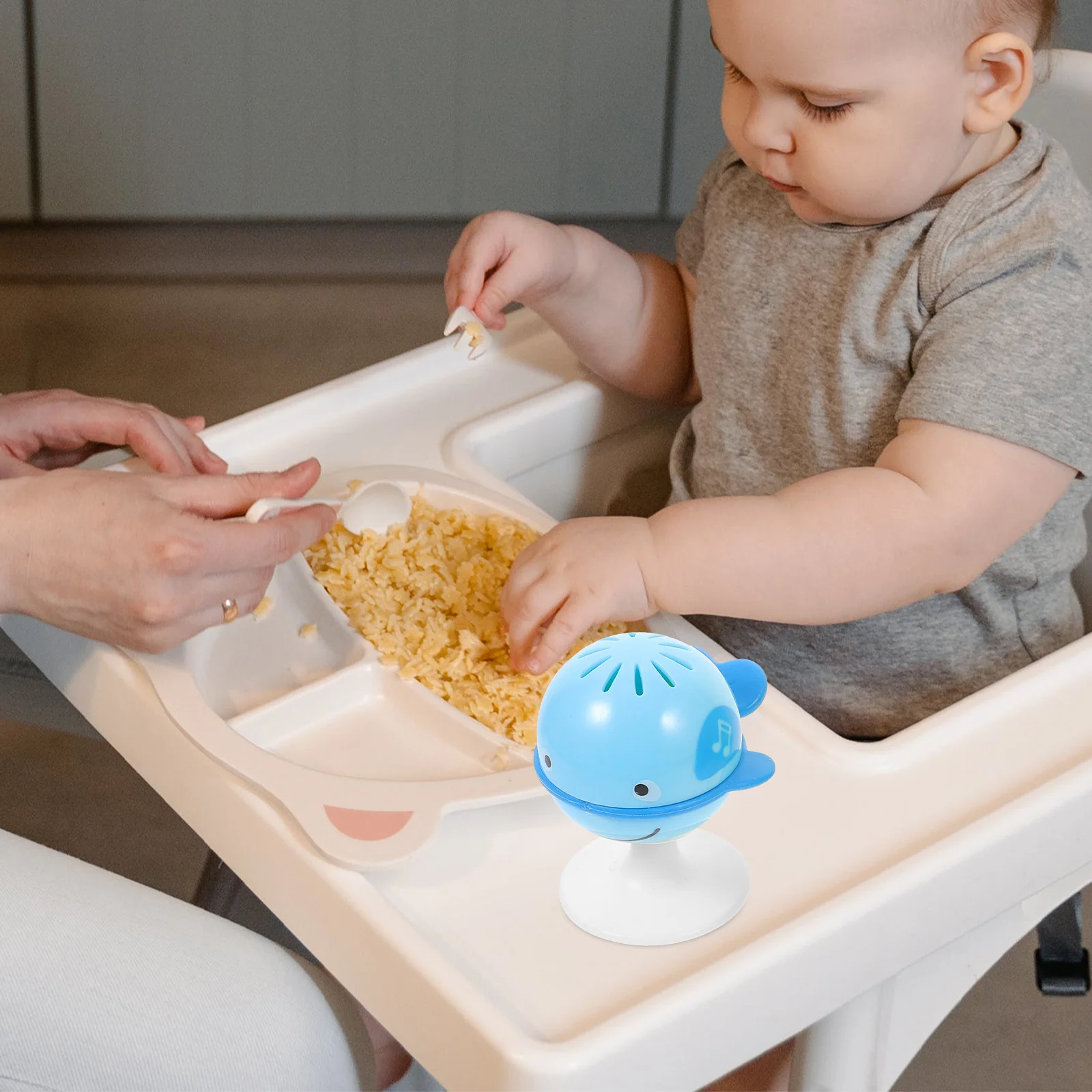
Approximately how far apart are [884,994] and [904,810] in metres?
0.09

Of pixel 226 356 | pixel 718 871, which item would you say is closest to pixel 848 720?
pixel 718 871

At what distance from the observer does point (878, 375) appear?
0.82m

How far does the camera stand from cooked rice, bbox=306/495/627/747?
2.30 ft

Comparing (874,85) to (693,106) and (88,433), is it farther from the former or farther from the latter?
(693,106)

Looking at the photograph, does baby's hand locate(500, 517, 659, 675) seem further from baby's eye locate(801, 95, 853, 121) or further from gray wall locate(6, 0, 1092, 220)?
gray wall locate(6, 0, 1092, 220)

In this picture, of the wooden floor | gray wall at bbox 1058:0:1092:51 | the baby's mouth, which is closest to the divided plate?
the baby's mouth

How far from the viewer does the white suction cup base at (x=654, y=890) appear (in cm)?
56

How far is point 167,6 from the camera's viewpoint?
6.84 feet

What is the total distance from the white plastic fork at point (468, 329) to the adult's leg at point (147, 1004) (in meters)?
0.35

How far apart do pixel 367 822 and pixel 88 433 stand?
1.20 feet

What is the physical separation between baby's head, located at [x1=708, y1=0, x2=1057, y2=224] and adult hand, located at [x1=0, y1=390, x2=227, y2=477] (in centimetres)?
36

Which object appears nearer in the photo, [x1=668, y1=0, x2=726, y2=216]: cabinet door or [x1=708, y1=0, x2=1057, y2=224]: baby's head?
[x1=708, y1=0, x2=1057, y2=224]: baby's head

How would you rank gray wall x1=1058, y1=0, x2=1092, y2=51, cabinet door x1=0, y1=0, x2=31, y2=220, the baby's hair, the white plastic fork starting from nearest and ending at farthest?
1. the baby's hair
2. the white plastic fork
3. cabinet door x1=0, y1=0, x2=31, y2=220
4. gray wall x1=1058, y1=0, x2=1092, y2=51

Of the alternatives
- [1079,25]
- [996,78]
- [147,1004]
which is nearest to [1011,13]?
[996,78]
